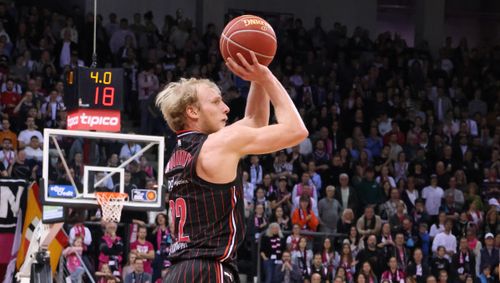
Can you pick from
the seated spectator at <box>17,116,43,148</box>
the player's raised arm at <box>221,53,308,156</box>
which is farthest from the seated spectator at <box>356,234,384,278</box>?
the player's raised arm at <box>221,53,308,156</box>

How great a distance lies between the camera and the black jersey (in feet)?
18.0

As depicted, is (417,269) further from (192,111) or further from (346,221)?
(192,111)

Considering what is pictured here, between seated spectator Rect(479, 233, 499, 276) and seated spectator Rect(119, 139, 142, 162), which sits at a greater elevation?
seated spectator Rect(119, 139, 142, 162)

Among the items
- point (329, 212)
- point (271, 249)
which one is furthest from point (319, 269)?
point (329, 212)

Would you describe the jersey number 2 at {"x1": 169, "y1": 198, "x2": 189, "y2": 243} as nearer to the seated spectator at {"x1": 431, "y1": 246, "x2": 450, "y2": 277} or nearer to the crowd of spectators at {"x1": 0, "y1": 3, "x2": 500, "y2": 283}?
the crowd of spectators at {"x1": 0, "y1": 3, "x2": 500, "y2": 283}

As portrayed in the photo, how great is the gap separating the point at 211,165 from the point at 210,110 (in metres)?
0.35

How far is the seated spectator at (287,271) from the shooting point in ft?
61.6

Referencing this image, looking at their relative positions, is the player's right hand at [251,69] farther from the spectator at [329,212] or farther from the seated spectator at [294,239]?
the spectator at [329,212]

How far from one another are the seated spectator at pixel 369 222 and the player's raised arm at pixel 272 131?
48.7 ft

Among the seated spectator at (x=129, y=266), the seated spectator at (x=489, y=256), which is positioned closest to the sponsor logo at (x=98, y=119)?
the seated spectator at (x=129, y=266)

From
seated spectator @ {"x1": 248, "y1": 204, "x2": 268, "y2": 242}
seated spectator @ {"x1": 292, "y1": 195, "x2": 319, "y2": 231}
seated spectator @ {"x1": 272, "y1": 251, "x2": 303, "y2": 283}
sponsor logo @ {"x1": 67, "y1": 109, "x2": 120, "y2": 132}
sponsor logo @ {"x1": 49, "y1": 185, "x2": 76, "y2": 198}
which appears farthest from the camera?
seated spectator @ {"x1": 292, "y1": 195, "x2": 319, "y2": 231}

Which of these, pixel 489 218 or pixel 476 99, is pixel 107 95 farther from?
pixel 476 99

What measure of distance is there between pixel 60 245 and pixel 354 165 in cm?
764

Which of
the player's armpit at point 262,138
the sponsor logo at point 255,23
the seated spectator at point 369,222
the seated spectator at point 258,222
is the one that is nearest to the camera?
the player's armpit at point 262,138
